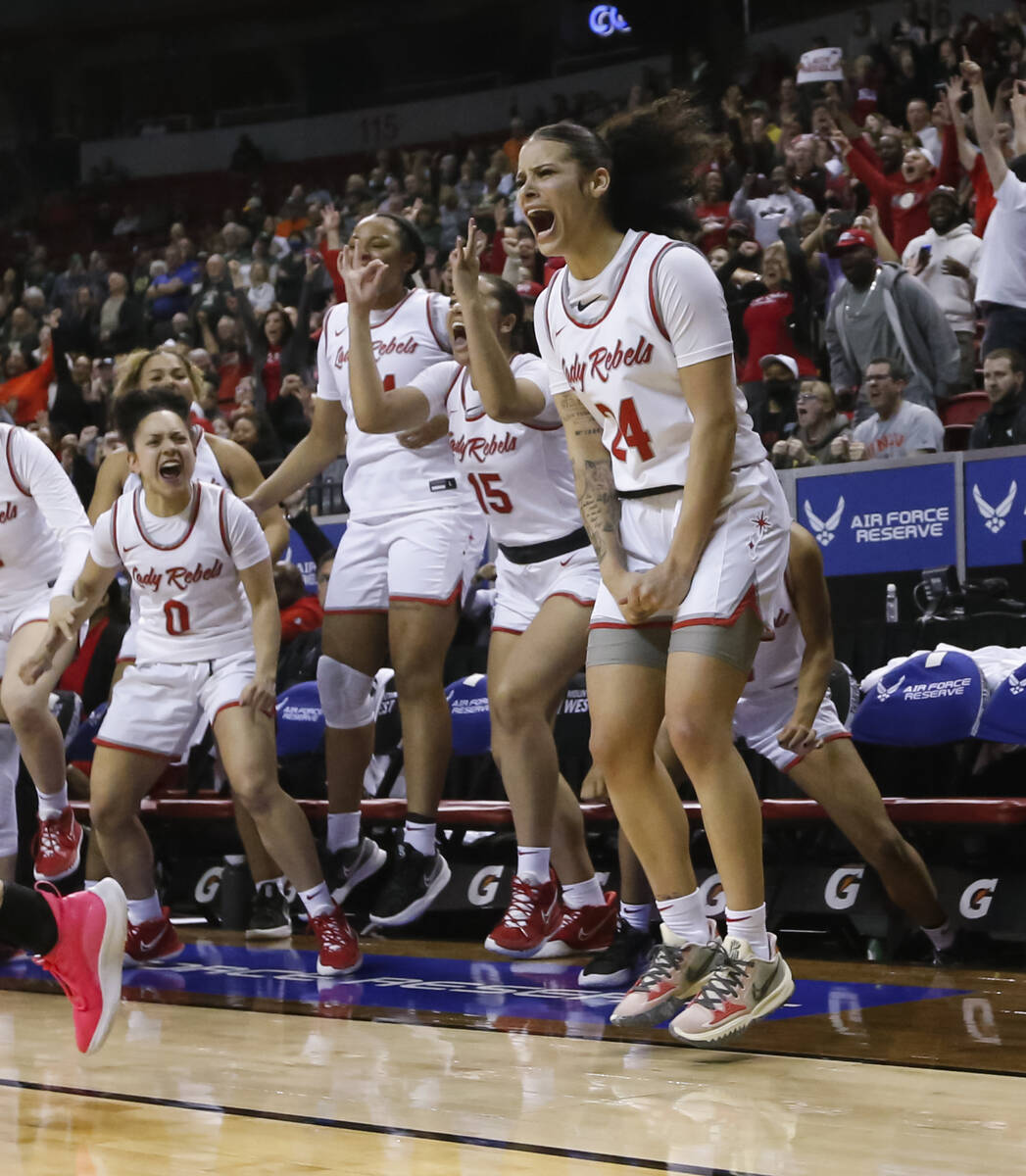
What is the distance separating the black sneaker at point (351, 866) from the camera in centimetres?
586

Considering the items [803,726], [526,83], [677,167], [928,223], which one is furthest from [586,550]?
[526,83]

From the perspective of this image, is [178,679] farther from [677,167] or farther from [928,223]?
[928,223]

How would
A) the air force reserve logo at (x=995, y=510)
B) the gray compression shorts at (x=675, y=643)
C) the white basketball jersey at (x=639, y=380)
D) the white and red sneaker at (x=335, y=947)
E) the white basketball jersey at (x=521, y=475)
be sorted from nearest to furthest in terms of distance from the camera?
the gray compression shorts at (x=675, y=643), the white basketball jersey at (x=639, y=380), the white and red sneaker at (x=335, y=947), the white basketball jersey at (x=521, y=475), the air force reserve logo at (x=995, y=510)

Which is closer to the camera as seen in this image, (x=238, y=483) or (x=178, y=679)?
(x=178, y=679)

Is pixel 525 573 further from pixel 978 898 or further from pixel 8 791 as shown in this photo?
pixel 8 791

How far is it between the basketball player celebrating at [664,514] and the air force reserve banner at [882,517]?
3.34m

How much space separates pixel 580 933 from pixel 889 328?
15.9 feet

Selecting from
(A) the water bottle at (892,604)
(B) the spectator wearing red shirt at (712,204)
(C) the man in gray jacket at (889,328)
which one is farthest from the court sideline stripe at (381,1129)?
(B) the spectator wearing red shirt at (712,204)

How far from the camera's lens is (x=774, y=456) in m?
Result: 8.11

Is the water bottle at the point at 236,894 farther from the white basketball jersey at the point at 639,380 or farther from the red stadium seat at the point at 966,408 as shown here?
the red stadium seat at the point at 966,408

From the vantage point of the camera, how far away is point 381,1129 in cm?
300

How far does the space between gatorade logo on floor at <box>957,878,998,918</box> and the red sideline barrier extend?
253 mm

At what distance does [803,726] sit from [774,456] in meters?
3.69

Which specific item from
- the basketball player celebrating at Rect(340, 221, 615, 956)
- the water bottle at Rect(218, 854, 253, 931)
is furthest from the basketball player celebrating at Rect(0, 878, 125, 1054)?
the water bottle at Rect(218, 854, 253, 931)
